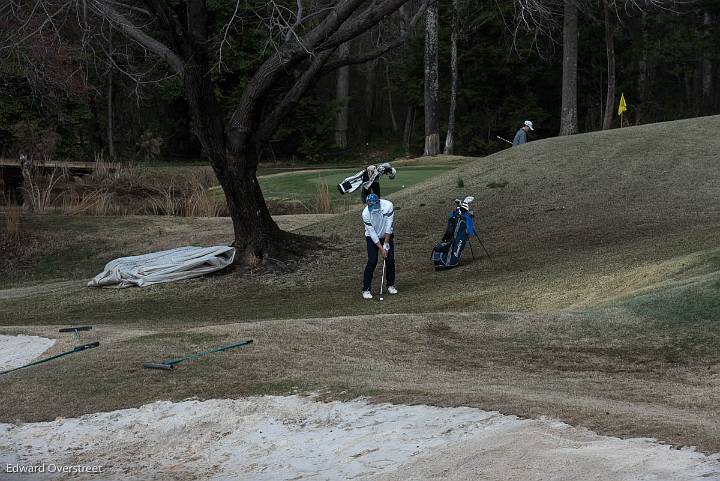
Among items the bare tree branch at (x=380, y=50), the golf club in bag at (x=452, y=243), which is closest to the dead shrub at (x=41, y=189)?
the bare tree branch at (x=380, y=50)

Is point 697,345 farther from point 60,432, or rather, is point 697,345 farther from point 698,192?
point 698,192

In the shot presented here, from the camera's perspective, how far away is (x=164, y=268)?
19328 mm

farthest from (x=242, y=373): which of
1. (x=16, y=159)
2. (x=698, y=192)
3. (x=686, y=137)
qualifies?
(x=16, y=159)

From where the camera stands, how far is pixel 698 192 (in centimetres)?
2136

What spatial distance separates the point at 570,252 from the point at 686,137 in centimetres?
897

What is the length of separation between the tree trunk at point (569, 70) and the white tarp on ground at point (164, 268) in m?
25.0

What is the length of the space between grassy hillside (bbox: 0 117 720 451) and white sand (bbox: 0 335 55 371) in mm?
747

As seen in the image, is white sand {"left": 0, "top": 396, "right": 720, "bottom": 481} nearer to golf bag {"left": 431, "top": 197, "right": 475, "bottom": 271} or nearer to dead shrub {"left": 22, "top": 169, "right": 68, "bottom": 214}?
golf bag {"left": 431, "top": 197, "right": 475, "bottom": 271}

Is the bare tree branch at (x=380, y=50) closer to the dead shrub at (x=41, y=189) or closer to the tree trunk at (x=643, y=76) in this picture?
the dead shrub at (x=41, y=189)

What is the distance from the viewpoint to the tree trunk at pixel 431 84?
43000 millimetres

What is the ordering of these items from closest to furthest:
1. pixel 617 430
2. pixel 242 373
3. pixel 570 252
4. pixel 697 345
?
pixel 617 430
pixel 242 373
pixel 697 345
pixel 570 252

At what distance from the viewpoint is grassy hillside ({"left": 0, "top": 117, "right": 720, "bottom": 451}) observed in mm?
8922

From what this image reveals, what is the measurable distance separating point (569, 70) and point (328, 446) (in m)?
36.5

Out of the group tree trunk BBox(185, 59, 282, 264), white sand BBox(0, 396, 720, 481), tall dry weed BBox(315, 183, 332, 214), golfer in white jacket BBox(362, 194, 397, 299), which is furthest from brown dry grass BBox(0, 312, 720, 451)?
tall dry weed BBox(315, 183, 332, 214)
